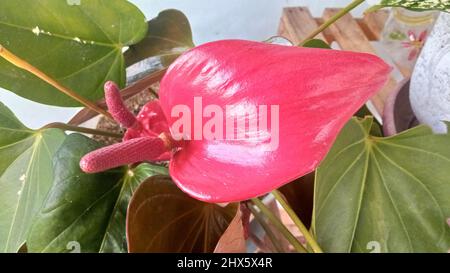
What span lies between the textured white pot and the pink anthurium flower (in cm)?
34

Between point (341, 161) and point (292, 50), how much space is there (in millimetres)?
197

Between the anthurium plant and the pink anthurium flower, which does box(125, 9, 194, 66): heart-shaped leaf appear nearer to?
the anthurium plant

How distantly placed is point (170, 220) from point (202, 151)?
0.18 m

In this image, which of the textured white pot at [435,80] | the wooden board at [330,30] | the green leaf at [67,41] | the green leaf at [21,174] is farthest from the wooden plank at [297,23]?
the green leaf at [21,174]

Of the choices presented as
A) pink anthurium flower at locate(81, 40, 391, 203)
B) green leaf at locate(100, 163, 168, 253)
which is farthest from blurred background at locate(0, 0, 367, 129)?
pink anthurium flower at locate(81, 40, 391, 203)

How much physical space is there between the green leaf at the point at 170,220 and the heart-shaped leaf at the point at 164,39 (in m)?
0.24

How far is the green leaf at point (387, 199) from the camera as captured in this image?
18.3 inches

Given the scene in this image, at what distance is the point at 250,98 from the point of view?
302mm

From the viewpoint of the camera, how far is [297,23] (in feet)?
3.63

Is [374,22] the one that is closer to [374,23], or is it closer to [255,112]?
[374,23]

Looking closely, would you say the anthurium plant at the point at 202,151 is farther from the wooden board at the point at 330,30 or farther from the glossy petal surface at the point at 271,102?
the wooden board at the point at 330,30

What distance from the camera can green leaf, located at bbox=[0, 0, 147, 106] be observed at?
493 millimetres
